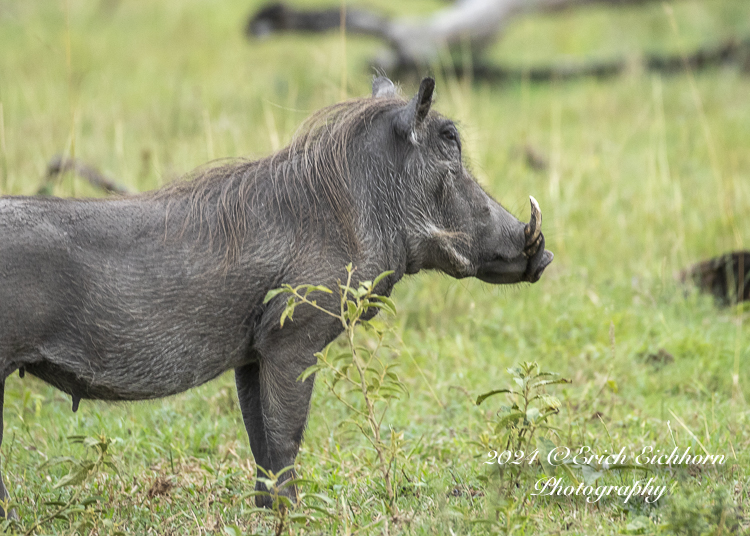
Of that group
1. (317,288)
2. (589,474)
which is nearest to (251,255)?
(317,288)

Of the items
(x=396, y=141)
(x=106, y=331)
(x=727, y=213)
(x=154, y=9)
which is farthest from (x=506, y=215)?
(x=154, y=9)

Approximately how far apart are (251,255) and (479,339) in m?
2.03

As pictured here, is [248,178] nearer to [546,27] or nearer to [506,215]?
[506,215]

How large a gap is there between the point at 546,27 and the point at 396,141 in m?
9.74

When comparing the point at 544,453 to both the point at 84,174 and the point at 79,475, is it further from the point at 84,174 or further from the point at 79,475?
the point at 84,174

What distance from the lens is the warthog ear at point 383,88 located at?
3094 millimetres

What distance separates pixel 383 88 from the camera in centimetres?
314

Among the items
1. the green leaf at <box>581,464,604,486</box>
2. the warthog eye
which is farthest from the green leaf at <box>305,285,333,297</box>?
the green leaf at <box>581,464,604,486</box>

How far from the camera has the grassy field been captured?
270 centimetres

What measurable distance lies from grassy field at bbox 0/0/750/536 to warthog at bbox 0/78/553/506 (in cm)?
29

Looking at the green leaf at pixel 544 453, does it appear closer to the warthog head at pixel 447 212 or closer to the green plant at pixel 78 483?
the warthog head at pixel 447 212

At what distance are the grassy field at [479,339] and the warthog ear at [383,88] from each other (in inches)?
11.7

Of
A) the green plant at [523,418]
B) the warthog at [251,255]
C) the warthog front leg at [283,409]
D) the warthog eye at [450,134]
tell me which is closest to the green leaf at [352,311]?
the warthog at [251,255]

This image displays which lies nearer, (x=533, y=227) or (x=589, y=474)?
(x=589, y=474)
